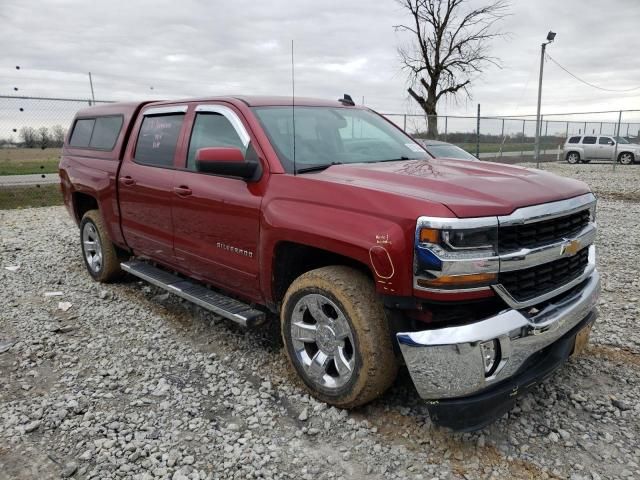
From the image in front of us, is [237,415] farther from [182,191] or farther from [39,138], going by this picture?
[39,138]

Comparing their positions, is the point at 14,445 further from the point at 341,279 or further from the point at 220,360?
the point at 341,279

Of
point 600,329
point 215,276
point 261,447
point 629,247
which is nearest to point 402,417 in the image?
point 261,447

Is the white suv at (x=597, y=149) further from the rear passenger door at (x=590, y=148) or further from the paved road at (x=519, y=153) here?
the paved road at (x=519, y=153)

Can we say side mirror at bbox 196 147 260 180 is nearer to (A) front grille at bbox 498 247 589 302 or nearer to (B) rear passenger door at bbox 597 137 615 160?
(A) front grille at bbox 498 247 589 302

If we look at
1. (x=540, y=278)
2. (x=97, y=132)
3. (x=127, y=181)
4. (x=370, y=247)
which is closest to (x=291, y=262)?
(x=370, y=247)

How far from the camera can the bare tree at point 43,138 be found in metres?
11.6

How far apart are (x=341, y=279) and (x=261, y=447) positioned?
993 millimetres

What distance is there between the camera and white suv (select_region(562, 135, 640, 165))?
2341 centimetres

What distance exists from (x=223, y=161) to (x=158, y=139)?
58.3 inches

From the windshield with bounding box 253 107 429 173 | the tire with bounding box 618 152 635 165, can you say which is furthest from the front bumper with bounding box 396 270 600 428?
the tire with bounding box 618 152 635 165

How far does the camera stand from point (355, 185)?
2.77 meters

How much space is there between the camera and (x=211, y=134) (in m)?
3.77

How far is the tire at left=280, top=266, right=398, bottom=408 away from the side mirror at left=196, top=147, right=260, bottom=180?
817 millimetres

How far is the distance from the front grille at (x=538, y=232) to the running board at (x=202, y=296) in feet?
5.51
